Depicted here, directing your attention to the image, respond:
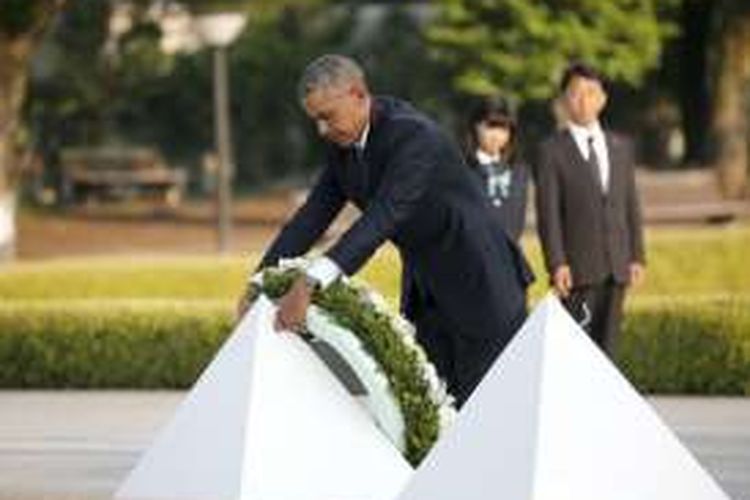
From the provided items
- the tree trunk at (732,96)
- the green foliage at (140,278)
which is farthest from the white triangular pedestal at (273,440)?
the tree trunk at (732,96)

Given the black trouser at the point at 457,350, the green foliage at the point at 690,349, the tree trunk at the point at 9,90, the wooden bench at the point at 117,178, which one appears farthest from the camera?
the wooden bench at the point at 117,178

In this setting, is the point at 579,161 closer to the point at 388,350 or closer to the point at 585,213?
the point at 585,213

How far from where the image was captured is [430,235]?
8.73m

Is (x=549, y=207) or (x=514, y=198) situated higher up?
(x=549, y=207)

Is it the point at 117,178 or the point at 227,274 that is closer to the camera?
the point at 227,274

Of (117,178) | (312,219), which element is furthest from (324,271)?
(117,178)

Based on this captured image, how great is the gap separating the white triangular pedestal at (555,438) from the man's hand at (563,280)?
4136mm

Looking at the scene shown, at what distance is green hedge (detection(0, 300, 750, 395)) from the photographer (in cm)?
1475

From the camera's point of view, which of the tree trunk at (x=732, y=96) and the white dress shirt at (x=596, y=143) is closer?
the white dress shirt at (x=596, y=143)

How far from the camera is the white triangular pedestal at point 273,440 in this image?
8.70 metres

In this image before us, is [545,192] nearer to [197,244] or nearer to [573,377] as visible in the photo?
[573,377]

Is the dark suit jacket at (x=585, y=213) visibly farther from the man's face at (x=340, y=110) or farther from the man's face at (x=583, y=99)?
the man's face at (x=340, y=110)

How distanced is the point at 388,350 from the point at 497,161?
4840 mm

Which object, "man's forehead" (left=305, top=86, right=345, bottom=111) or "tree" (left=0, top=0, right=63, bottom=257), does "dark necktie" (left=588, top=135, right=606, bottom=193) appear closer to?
"man's forehead" (left=305, top=86, right=345, bottom=111)
